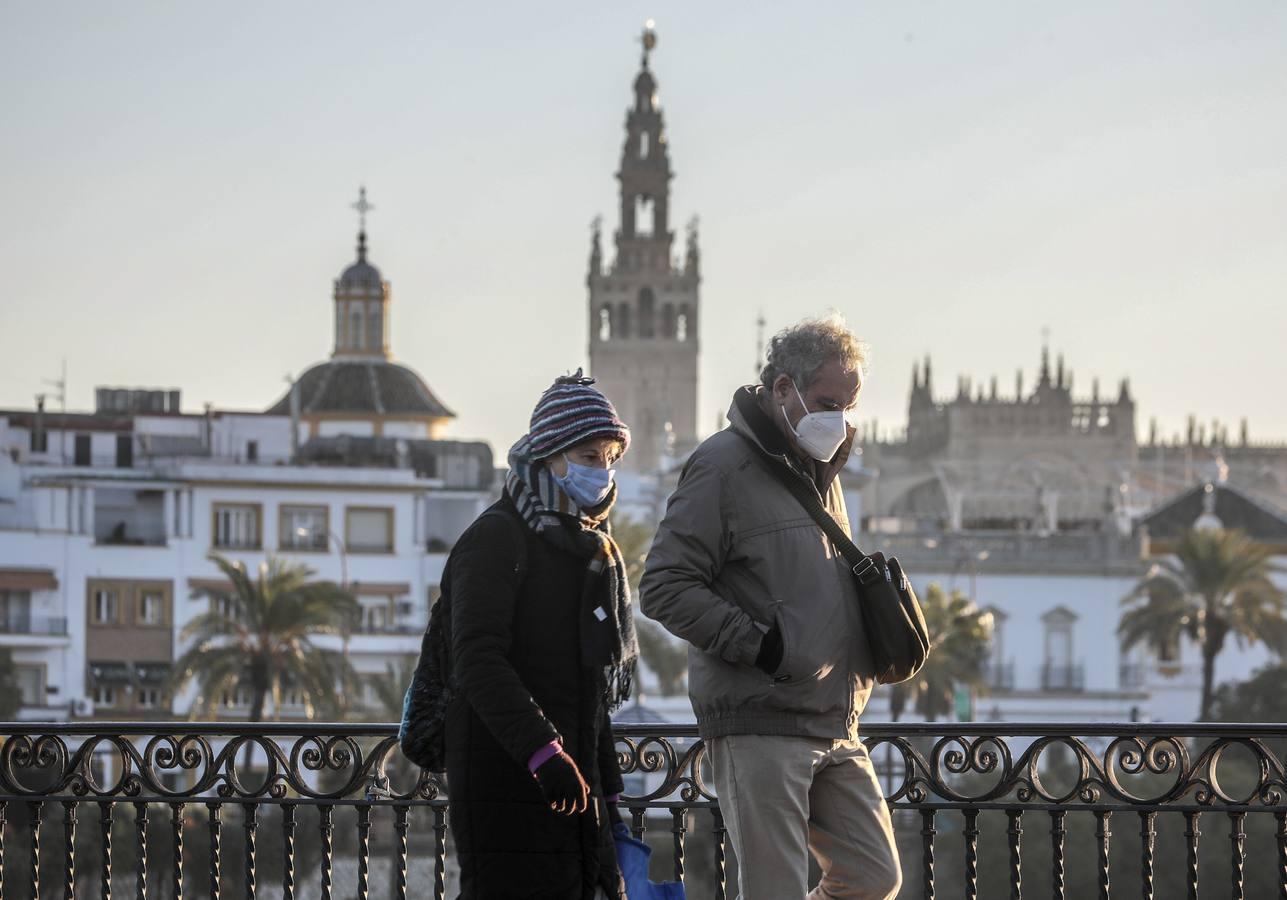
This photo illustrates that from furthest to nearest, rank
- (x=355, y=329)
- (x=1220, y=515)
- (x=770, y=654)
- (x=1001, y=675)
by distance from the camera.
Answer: (x=355, y=329) < (x=1220, y=515) < (x=1001, y=675) < (x=770, y=654)

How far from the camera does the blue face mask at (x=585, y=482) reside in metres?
6.60

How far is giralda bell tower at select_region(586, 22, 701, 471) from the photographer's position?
14275cm

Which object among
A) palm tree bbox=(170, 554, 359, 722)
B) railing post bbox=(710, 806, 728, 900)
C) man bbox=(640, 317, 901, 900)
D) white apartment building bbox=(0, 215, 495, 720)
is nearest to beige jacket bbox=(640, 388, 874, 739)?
man bbox=(640, 317, 901, 900)

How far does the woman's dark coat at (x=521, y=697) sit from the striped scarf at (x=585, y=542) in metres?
0.03

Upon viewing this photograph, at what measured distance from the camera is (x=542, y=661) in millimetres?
6551

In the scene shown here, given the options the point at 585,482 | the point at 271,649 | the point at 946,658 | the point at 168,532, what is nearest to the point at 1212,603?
the point at 946,658

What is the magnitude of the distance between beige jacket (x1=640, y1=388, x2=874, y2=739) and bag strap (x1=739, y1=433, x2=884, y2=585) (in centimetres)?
1

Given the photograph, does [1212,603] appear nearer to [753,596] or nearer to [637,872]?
[753,596]

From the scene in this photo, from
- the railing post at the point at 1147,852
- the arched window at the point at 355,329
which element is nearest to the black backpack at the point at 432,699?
the railing post at the point at 1147,852

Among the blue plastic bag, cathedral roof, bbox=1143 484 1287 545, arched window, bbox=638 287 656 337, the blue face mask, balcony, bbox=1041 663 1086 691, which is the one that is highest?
arched window, bbox=638 287 656 337

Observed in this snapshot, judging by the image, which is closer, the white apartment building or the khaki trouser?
the khaki trouser

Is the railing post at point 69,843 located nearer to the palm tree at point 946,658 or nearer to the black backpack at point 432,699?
the black backpack at point 432,699

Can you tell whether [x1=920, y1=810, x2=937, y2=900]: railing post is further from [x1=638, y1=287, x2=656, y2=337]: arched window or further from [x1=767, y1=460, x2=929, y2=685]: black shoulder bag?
[x1=638, y1=287, x2=656, y2=337]: arched window

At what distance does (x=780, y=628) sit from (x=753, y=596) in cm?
14
